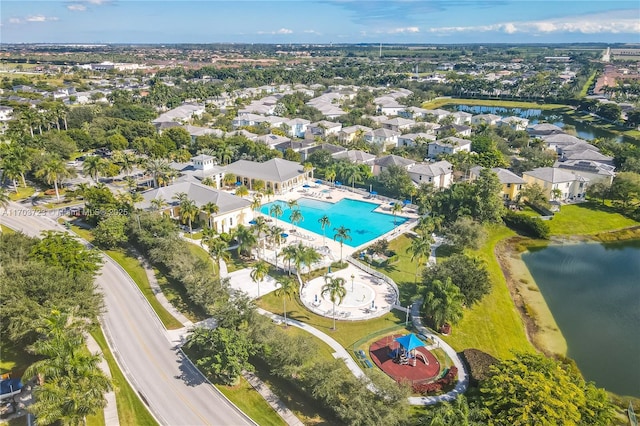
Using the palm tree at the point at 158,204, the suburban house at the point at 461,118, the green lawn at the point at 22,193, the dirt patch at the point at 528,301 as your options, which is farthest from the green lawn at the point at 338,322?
the suburban house at the point at 461,118

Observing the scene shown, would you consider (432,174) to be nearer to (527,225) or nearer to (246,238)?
(527,225)

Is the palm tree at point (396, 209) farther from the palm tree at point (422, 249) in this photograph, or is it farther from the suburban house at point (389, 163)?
the palm tree at point (422, 249)

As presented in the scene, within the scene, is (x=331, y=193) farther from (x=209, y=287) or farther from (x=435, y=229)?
(x=209, y=287)

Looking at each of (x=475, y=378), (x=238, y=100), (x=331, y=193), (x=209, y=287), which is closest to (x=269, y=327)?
(x=209, y=287)

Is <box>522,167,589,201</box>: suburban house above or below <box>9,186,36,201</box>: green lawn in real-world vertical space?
above

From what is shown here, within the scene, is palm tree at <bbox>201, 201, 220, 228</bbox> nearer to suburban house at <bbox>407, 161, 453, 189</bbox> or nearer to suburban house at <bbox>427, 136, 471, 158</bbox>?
suburban house at <bbox>407, 161, 453, 189</bbox>

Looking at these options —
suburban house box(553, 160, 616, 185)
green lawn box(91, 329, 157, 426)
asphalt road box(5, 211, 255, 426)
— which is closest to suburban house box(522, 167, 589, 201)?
suburban house box(553, 160, 616, 185)
